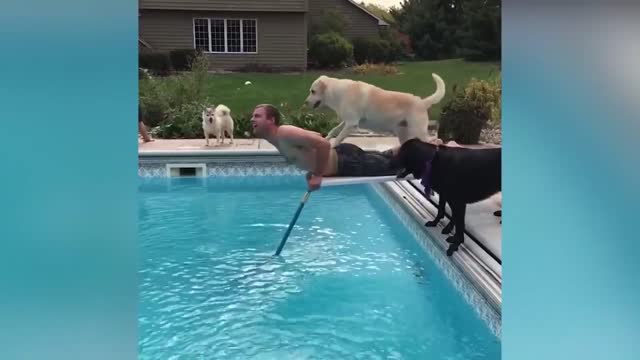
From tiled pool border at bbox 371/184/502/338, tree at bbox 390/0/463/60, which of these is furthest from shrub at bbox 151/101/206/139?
tiled pool border at bbox 371/184/502/338

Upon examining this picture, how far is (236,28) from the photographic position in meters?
12.0

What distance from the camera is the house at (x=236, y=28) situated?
1110cm

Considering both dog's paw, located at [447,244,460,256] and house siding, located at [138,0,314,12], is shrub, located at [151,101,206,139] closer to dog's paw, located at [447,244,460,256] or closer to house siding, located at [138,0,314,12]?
house siding, located at [138,0,314,12]

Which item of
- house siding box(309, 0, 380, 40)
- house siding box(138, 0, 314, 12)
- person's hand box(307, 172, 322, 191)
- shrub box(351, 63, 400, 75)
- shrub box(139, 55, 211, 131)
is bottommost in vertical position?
person's hand box(307, 172, 322, 191)

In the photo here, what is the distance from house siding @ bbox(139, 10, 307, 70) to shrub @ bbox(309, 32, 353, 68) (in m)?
0.65

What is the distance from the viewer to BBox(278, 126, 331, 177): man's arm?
14.5ft

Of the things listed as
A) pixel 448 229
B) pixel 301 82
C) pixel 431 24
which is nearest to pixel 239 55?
pixel 301 82

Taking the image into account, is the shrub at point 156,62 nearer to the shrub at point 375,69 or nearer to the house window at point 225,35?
the house window at point 225,35
